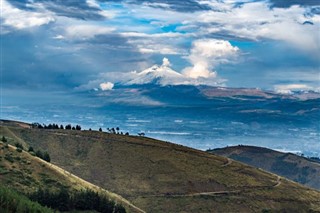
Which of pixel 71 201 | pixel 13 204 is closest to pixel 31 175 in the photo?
pixel 71 201

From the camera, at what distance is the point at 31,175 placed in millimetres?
133500

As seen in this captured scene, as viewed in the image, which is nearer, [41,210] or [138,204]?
[41,210]

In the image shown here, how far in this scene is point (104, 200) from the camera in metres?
98.2

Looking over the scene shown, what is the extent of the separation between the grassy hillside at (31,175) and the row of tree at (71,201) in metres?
21.5

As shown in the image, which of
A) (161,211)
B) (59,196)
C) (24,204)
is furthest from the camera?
(161,211)

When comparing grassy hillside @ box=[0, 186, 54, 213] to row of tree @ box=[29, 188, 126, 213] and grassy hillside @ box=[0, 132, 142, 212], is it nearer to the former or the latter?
row of tree @ box=[29, 188, 126, 213]

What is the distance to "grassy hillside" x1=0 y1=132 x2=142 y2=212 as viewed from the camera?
122 meters

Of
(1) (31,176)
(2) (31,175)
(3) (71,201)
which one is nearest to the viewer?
(3) (71,201)

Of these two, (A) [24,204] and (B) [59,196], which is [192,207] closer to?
(B) [59,196]

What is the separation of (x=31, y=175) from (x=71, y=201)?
1990 inches

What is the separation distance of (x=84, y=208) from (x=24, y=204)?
6313 cm

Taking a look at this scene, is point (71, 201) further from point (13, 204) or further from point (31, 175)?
point (13, 204)

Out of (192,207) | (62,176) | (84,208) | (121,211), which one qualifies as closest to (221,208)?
(192,207)

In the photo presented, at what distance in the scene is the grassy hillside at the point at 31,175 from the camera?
12156cm
